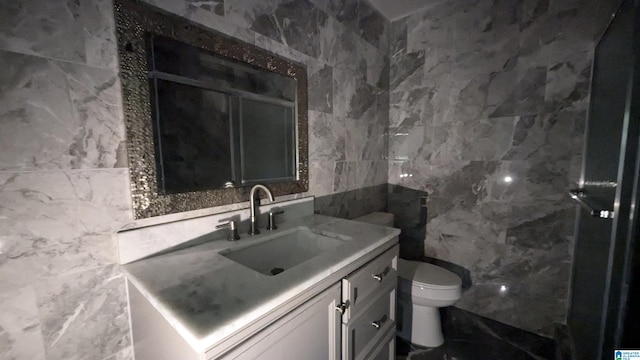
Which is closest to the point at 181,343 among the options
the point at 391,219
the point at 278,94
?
the point at 278,94

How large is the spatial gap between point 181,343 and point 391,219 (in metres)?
1.66

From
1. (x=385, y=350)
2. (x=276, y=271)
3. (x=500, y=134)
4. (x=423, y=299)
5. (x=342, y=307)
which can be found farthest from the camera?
(x=500, y=134)

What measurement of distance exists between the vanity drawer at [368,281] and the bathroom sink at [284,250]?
16cm

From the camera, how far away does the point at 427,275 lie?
163 cm

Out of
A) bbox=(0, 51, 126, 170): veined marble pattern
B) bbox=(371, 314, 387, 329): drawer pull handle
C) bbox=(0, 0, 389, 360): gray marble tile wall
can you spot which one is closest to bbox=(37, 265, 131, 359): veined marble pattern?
bbox=(0, 0, 389, 360): gray marble tile wall

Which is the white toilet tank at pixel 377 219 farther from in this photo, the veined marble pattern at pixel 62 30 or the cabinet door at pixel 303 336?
the veined marble pattern at pixel 62 30

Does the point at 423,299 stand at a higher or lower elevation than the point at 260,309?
lower

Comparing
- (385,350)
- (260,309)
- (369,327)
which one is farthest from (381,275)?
(260,309)

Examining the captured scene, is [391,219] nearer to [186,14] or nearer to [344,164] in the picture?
[344,164]

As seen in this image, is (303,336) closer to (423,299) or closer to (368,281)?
(368,281)

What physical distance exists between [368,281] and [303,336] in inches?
14.5

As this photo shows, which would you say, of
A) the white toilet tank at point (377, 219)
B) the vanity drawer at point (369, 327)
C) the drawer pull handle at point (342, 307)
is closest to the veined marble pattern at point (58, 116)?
the drawer pull handle at point (342, 307)

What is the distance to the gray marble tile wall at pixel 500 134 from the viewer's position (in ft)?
5.15

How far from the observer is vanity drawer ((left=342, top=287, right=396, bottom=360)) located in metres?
0.89
